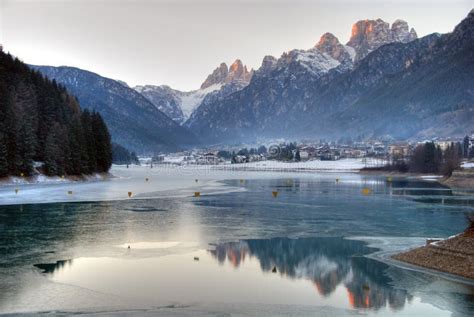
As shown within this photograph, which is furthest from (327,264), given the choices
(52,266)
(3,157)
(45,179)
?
(45,179)

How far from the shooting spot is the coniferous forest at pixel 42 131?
94.2m

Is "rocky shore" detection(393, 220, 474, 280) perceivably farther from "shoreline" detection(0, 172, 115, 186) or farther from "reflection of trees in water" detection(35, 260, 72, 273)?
"shoreline" detection(0, 172, 115, 186)

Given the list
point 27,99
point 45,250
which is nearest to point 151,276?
point 45,250

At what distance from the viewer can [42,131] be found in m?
113

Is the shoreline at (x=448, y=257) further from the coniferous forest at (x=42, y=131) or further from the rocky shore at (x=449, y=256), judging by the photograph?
the coniferous forest at (x=42, y=131)

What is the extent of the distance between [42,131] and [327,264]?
95856 mm

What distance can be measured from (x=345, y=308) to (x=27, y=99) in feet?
335

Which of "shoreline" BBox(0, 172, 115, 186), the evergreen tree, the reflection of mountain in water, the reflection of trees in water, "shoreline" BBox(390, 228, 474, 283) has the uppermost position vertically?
the evergreen tree

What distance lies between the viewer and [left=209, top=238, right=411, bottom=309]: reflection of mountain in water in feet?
75.7

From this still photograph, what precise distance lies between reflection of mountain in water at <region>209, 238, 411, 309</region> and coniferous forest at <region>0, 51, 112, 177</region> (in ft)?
216

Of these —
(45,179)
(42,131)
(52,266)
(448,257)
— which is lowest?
(52,266)

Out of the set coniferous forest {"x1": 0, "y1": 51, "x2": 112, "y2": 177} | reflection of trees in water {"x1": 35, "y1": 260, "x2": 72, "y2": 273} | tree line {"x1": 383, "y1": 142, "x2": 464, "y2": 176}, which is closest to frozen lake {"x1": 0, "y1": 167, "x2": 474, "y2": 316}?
reflection of trees in water {"x1": 35, "y1": 260, "x2": 72, "y2": 273}

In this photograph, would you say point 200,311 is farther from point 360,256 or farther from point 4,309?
point 360,256

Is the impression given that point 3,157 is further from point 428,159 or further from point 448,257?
point 428,159
